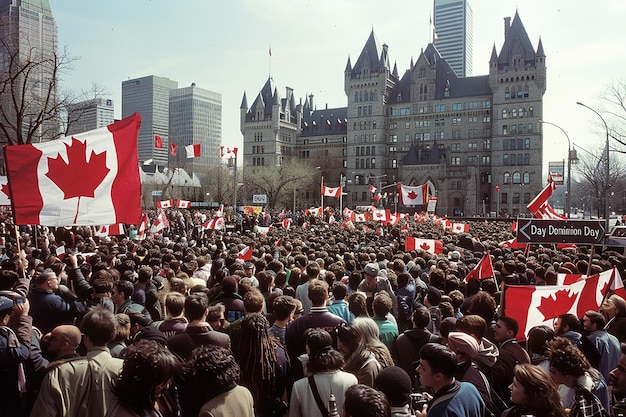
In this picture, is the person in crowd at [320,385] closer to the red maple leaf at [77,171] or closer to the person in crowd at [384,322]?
the person in crowd at [384,322]

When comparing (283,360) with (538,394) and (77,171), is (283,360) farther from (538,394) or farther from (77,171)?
(77,171)

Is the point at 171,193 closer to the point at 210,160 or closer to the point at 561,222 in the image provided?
the point at 210,160

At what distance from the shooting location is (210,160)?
174125 millimetres

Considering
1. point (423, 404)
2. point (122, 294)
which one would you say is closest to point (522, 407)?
point (423, 404)

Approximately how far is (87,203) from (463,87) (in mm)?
97785

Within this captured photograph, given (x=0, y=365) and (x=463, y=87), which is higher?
(x=463, y=87)

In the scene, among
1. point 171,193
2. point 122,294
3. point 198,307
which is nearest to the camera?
point 198,307

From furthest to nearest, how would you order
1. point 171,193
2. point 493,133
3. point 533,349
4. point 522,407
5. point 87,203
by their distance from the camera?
point 171,193 → point 493,133 → point 87,203 → point 533,349 → point 522,407

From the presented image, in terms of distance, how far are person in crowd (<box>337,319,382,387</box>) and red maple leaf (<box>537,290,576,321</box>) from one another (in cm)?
316

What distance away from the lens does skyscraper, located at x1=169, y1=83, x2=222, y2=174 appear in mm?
166875

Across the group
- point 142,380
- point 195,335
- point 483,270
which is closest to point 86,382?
point 142,380

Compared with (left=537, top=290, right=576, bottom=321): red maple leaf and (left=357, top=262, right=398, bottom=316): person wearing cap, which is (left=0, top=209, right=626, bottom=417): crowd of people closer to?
(left=537, top=290, right=576, bottom=321): red maple leaf

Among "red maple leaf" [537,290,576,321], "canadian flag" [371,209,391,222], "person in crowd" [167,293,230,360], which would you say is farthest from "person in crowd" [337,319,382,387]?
"canadian flag" [371,209,391,222]

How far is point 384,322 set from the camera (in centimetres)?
601
